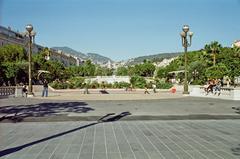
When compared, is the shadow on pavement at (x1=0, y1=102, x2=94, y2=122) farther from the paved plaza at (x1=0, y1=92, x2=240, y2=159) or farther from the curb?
the curb

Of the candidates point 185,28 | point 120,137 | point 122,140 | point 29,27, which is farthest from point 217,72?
point 122,140

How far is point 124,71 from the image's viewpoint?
15362 centimetres

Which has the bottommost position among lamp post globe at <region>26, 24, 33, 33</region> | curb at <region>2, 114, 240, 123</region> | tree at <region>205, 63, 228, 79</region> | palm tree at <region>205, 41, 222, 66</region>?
curb at <region>2, 114, 240, 123</region>

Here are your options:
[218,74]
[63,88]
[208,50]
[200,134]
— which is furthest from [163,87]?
[200,134]

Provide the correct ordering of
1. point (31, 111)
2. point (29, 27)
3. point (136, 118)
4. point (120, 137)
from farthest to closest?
point (29, 27) < point (31, 111) < point (136, 118) < point (120, 137)

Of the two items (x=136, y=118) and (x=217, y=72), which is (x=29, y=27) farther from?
(x=217, y=72)

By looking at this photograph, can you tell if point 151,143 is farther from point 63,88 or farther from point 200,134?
point 63,88

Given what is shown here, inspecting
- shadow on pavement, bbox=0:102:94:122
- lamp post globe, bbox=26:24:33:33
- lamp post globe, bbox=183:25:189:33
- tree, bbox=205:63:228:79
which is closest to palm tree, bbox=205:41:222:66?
tree, bbox=205:63:228:79

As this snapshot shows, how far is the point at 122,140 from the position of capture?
793 cm

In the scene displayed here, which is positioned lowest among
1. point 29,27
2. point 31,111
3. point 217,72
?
point 31,111

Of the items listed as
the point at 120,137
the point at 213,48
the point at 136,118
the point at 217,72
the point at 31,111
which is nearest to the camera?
the point at 120,137

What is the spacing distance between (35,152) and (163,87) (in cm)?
3638

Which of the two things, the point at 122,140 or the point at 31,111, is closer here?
the point at 122,140

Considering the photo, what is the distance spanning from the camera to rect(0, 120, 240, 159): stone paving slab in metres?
6.49
